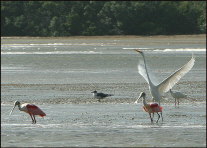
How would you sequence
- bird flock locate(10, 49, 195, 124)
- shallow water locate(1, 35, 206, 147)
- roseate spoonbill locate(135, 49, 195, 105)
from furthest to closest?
roseate spoonbill locate(135, 49, 195, 105) < bird flock locate(10, 49, 195, 124) < shallow water locate(1, 35, 206, 147)

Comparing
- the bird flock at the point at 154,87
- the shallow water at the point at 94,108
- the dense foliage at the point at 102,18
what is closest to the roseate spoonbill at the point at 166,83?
the bird flock at the point at 154,87

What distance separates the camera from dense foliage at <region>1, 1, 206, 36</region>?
7975 cm

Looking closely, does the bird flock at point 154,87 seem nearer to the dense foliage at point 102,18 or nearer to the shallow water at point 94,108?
the shallow water at point 94,108

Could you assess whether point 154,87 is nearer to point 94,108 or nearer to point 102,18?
point 94,108

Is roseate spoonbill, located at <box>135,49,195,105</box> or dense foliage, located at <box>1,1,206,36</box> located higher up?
dense foliage, located at <box>1,1,206,36</box>

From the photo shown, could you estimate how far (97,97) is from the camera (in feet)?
66.6

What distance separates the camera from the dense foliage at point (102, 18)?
79.8m

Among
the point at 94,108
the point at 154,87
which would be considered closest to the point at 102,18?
the point at 94,108

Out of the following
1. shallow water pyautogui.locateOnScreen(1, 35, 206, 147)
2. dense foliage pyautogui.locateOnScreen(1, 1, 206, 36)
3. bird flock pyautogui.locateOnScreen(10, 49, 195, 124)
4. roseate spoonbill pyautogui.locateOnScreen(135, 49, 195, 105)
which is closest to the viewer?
shallow water pyautogui.locateOnScreen(1, 35, 206, 147)

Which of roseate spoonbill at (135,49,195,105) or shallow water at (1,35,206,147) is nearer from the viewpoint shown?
shallow water at (1,35,206,147)

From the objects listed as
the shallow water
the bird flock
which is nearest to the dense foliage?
the shallow water

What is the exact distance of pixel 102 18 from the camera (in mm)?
82375

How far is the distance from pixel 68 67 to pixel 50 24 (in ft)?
155

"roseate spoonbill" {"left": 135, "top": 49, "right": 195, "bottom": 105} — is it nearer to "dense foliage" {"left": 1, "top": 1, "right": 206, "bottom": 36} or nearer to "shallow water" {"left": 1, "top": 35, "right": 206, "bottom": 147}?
"shallow water" {"left": 1, "top": 35, "right": 206, "bottom": 147}
